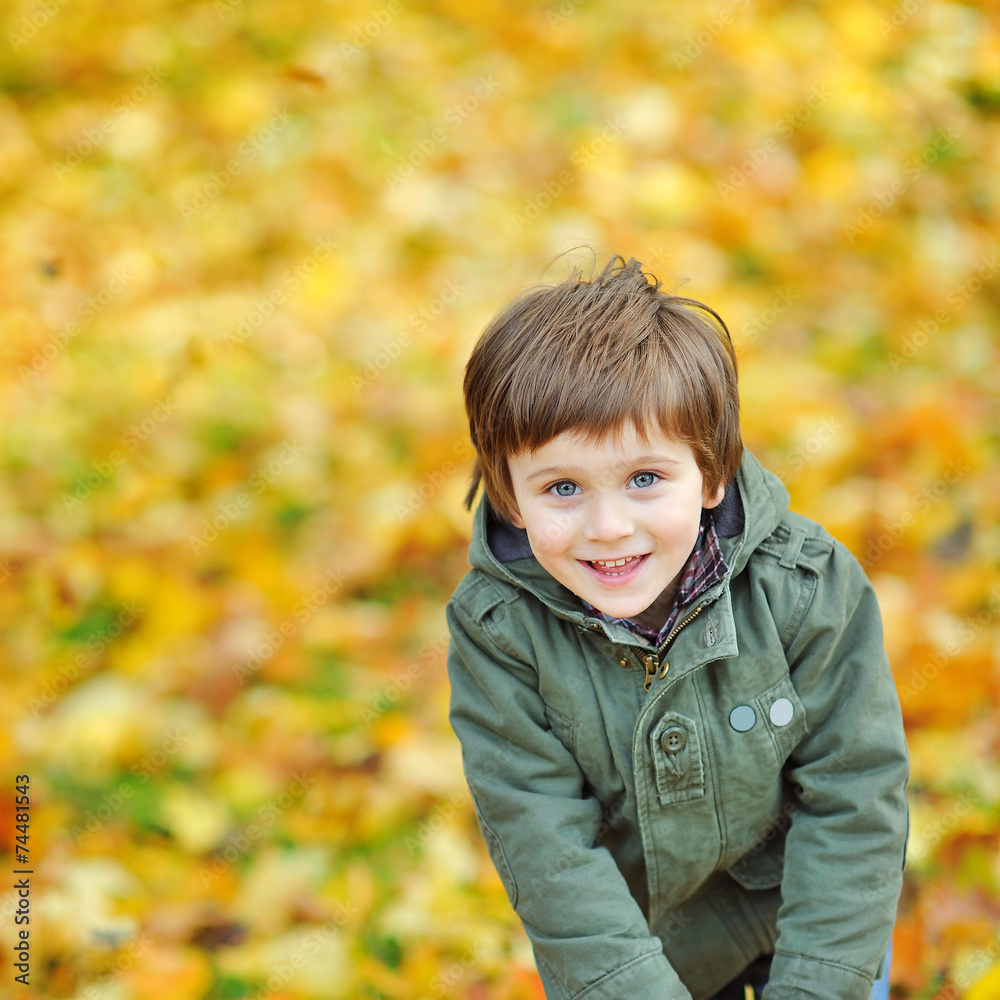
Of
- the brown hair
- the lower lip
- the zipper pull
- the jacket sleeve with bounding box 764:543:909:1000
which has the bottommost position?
the jacket sleeve with bounding box 764:543:909:1000

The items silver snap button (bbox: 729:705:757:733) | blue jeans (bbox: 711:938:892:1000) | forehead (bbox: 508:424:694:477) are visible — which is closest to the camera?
forehead (bbox: 508:424:694:477)

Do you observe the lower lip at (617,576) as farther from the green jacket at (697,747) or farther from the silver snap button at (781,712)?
the silver snap button at (781,712)

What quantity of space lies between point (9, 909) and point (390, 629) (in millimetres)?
1311

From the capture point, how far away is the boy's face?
1500mm

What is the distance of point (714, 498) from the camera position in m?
1.65

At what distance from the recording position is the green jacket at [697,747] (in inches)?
62.5

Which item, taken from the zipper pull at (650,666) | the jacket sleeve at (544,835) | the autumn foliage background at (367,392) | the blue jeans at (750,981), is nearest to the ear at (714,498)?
the zipper pull at (650,666)

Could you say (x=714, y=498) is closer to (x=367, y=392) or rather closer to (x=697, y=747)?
(x=697, y=747)

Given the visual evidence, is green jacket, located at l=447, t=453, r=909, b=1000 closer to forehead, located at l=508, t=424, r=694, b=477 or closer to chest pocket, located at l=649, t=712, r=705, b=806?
chest pocket, located at l=649, t=712, r=705, b=806

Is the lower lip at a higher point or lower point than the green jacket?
higher

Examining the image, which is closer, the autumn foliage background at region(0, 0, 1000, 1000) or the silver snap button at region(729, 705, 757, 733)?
the silver snap button at region(729, 705, 757, 733)

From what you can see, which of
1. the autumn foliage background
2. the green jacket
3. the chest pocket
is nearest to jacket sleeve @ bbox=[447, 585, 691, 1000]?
the green jacket

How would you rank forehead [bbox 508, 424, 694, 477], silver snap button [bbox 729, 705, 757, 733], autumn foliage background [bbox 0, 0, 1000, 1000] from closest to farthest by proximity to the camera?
forehead [bbox 508, 424, 694, 477] → silver snap button [bbox 729, 705, 757, 733] → autumn foliage background [bbox 0, 0, 1000, 1000]

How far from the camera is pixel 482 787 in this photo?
65.3 inches
